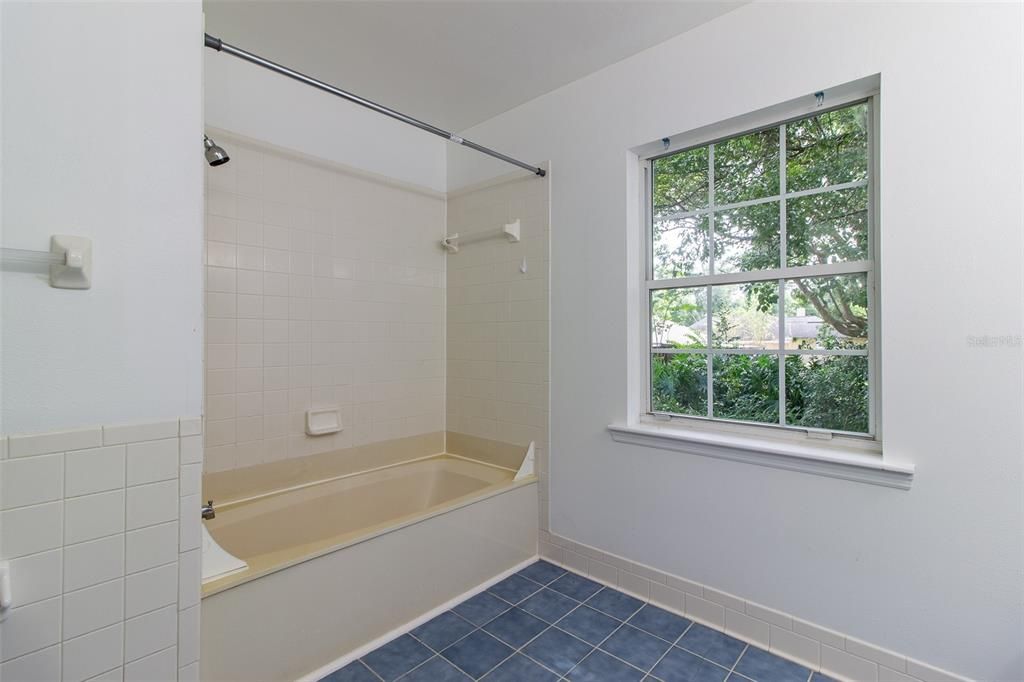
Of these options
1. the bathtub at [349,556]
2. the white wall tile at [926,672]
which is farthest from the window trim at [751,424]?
the bathtub at [349,556]

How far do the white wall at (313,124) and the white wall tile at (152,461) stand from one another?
1.56 metres

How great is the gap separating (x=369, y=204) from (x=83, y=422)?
1852mm

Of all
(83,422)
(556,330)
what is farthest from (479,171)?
(83,422)

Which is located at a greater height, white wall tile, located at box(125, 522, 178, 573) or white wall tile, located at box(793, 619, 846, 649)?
white wall tile, located at box(125, 522, 178, 573)

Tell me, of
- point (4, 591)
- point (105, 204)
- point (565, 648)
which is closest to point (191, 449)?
point (4, 591)

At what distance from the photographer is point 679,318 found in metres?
2.22

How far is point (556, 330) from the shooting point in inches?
99.1

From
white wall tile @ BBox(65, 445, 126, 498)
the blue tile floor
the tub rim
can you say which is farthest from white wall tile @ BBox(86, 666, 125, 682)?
the blue tile floor

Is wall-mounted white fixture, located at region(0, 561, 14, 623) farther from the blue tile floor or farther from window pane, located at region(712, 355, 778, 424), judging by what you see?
window pane, located at region(712, 355, 778, 424)

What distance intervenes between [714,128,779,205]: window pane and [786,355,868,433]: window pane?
71cm

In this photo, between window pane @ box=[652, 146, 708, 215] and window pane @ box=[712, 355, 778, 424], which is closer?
window pane @ box=[712, 355, 778, 424]

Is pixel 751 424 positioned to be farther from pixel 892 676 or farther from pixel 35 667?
pixel 35 667

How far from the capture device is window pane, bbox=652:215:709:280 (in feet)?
7.02

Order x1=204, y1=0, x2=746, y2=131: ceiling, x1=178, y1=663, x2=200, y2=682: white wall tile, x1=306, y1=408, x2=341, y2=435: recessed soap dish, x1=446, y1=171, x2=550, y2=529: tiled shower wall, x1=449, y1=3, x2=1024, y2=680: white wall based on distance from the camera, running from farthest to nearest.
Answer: x1=446, y1=171, x2=550, y2=529: tiled shower wall < x1=306, y1=408, x2=341, y2=435: recessed soap dish < x1=204, y1=0, x2=746, y2=131: ceiling < x1=449, y1=3, x2=1024, y2=680: white wall < x1=178, y1=663, x2=200, y2=682: white wall tile
